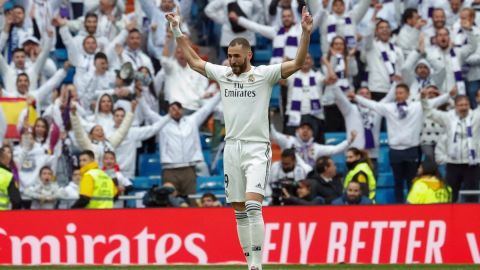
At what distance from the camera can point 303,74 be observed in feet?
76.4

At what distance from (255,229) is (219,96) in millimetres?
9408

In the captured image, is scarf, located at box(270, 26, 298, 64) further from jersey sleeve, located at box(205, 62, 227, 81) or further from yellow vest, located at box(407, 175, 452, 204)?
jersey sleeve, located at box(205, 62, 227, 81)

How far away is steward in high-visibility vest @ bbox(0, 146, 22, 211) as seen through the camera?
20.0 meters

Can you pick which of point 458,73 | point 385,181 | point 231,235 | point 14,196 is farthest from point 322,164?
point 14,196

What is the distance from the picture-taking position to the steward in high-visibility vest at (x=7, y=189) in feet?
65.7

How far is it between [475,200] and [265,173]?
8.36 meters

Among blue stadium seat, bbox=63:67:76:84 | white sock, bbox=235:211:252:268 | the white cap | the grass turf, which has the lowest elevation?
the grass turf

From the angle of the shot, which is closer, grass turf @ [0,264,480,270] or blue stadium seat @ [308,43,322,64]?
grass turf @ [0,264,480,270]

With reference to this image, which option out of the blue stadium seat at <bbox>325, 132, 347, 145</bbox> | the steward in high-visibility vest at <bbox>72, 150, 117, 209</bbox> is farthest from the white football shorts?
the blue stadium seat at <bbox>325, 132, 347, 145</bbox>

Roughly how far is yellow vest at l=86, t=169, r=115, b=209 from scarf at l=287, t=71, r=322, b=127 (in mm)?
4217

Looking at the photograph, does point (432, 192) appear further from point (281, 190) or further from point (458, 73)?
point (458, 73)

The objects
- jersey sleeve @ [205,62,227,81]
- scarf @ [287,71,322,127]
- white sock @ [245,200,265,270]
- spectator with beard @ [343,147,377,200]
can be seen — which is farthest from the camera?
scarf @ [287,71,322,127]

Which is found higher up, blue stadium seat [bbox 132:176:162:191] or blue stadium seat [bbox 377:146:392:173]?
blue stadium seat [bbox 377:146:392:173]

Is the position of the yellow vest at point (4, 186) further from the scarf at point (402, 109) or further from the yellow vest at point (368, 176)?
the scarf at point (402, 109)
